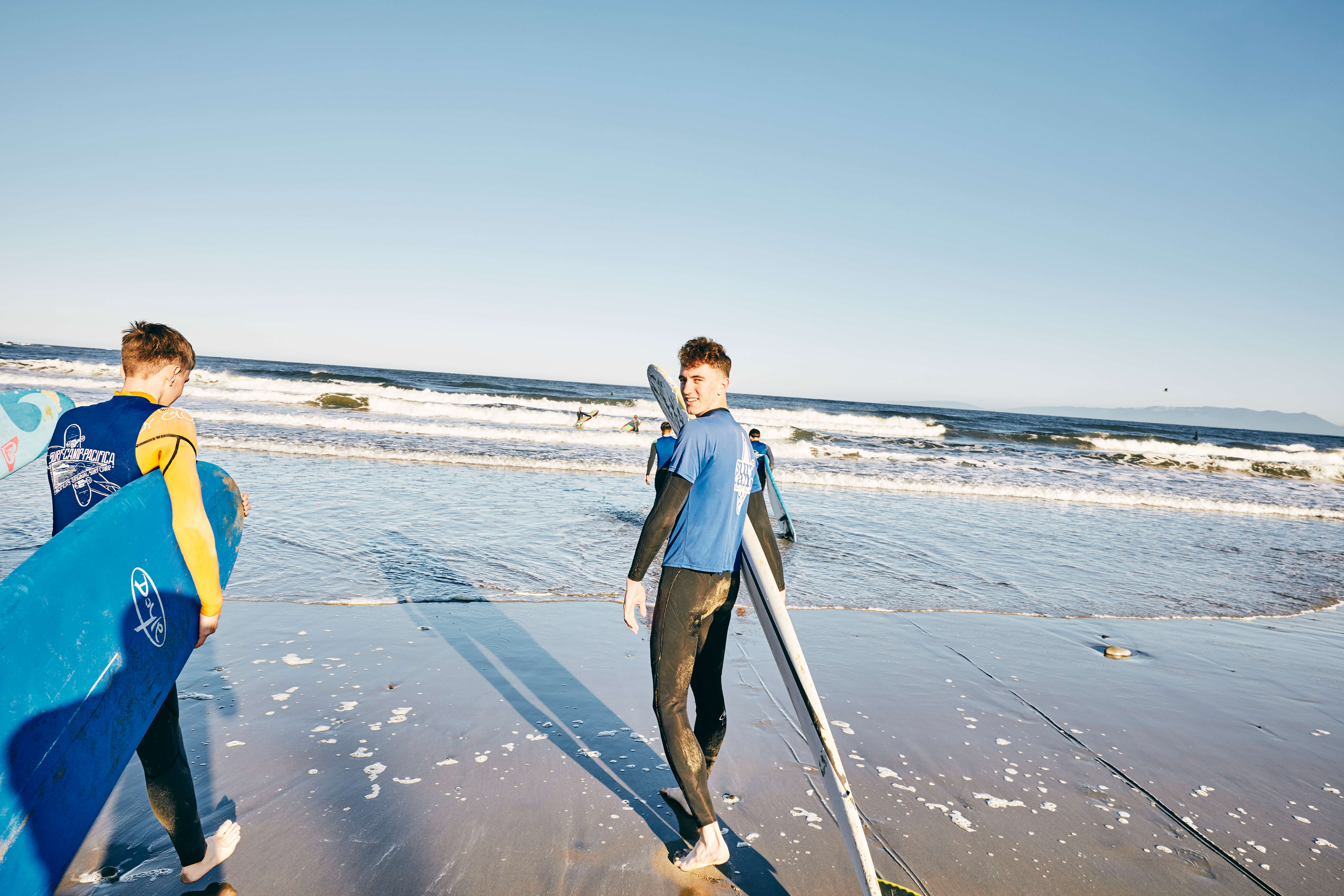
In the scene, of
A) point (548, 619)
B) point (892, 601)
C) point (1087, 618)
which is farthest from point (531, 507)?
point (1087, 618)

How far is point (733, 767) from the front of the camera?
329cm

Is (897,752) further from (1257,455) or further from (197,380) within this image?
(1257,455)

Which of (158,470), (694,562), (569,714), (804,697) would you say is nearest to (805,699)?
(804,697)

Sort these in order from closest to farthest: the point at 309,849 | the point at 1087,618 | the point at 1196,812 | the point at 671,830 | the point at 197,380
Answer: the point at 309,849 → the point at 671,830 → the point at 1196,812 → the point at 1087,618 → the point at 197,380

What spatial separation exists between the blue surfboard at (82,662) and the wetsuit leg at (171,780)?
0.09 meters

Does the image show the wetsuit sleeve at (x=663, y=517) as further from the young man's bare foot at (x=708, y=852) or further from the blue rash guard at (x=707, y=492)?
the young man's bare foot at (x=708, y=852)

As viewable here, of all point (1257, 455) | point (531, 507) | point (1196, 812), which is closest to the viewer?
point (1196, 812)

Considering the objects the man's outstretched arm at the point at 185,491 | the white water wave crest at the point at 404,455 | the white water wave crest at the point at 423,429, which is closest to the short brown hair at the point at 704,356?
the man's outstretched arm at the point at 185,491

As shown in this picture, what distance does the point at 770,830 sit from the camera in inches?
110

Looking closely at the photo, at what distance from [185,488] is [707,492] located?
1.77m

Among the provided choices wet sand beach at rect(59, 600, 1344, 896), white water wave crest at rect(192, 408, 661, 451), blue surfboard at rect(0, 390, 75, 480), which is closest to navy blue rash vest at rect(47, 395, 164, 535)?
wet sand beach at rect(59, 600, 1344, 896)

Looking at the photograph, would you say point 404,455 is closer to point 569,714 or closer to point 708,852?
point 569,714

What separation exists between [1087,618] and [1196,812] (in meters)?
3.63

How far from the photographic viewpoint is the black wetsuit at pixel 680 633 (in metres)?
2.49
